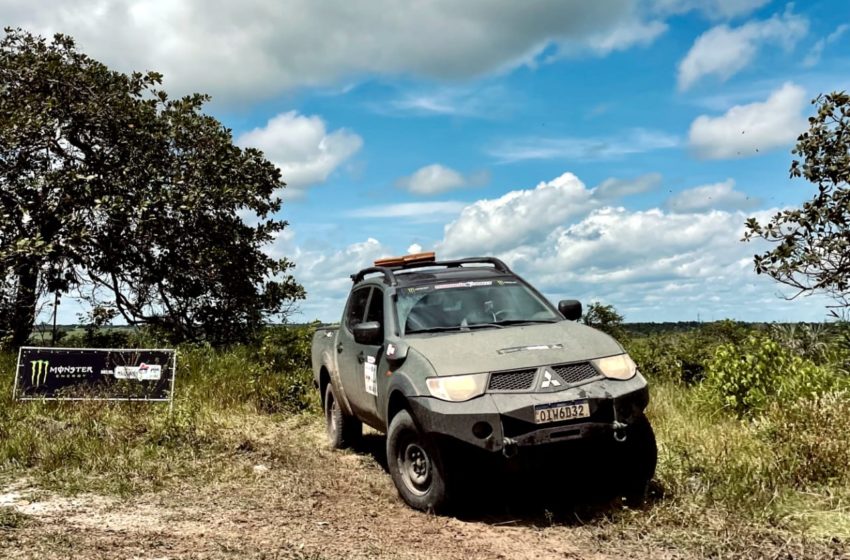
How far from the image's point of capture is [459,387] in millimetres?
5543

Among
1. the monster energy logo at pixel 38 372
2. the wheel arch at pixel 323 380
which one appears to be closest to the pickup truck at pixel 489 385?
the wheel arch at pixel 323 380

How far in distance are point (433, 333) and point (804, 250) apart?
24.0ft

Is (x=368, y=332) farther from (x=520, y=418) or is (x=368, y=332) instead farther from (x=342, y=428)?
(x=342, y=428)

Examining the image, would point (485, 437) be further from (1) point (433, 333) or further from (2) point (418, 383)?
(1) point (433, 333)

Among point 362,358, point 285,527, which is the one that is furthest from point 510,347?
point 285,527

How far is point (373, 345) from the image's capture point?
22.9ft

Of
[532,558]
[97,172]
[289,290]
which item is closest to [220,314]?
[289,290]

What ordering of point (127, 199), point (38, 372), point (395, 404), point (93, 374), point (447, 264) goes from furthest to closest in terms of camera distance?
point (127, 199) < point (93, 374) < point (38, 372) < point (447, 264) < point (395, 404)

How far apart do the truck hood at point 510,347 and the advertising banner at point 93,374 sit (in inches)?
240

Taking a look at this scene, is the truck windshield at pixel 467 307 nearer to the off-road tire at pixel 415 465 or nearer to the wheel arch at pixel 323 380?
the off-road tire at pixel 415 465

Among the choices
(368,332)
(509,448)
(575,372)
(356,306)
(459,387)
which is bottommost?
(509,448)

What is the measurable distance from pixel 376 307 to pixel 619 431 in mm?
2890

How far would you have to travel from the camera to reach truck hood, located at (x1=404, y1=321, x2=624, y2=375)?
5.67 meters

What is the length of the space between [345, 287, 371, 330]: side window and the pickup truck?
2.29 ft
